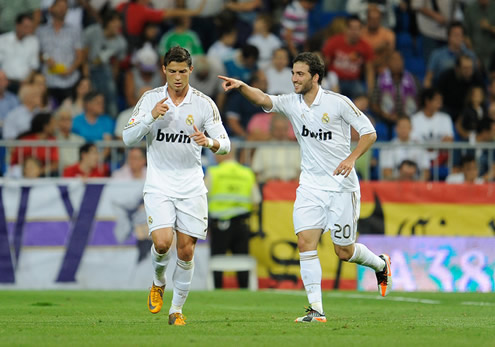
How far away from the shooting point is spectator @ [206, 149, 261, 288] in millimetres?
17375

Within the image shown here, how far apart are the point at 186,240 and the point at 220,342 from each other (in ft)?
7.11

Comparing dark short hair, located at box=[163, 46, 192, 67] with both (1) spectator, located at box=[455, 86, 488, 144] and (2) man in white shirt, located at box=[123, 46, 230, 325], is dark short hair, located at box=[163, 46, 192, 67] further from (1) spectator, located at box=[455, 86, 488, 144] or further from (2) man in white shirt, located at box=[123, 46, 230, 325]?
(1) spectator, located at box=[455, 86, 488, 144]

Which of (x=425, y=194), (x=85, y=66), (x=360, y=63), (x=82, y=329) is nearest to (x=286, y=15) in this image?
(x=360, y=63)

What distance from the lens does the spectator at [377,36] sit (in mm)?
21375

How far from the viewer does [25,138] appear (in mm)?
17984

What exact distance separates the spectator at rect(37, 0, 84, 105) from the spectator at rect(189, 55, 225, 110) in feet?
7.36

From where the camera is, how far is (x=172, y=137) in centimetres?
1053

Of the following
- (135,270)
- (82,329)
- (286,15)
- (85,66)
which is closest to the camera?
(82,329)

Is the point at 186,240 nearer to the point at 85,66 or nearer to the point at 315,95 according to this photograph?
the point at 315,95

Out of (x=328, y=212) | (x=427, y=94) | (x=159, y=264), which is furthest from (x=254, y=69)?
(x=159, y=264)

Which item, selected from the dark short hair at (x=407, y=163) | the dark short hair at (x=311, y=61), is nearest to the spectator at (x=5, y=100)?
the dark short hair at (x=407, y=163)

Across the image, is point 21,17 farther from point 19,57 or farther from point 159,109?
point 159,109

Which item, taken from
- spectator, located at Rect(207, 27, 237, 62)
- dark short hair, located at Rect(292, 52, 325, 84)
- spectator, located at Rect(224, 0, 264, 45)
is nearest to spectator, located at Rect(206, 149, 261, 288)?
spectator, located at Rect(207, 27, 237, 62)

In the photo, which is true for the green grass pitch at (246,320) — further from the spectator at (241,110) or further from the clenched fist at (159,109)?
the spectator at (241,110)
